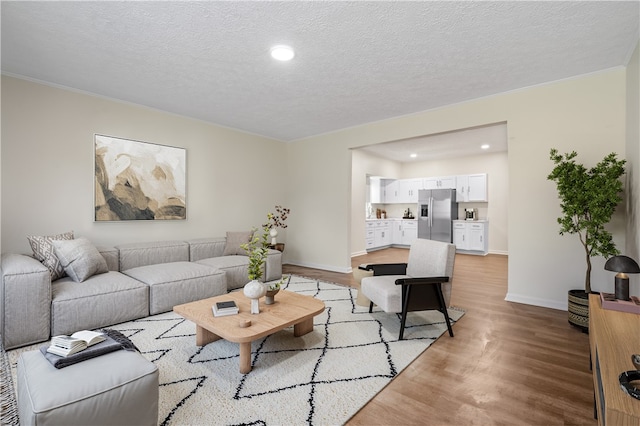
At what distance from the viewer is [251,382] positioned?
79.0 inches

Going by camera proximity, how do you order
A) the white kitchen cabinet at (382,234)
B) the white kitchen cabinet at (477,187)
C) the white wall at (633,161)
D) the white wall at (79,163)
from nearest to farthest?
the white wall at (633,161)
the white wall at (79,163)
the white kitchen cabinet at (477,187)
the white kitchen cabinet at (382,234)

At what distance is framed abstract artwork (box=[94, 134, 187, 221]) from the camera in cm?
391

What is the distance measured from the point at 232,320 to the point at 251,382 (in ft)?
1.51

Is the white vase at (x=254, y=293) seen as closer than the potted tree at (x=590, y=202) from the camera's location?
Yes

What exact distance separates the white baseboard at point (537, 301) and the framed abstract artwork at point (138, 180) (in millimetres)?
4714

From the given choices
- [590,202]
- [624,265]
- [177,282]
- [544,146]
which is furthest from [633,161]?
[177,282]

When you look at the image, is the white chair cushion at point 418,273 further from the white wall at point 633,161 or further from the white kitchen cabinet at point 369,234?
the white kitchen cabinet at point 369,234

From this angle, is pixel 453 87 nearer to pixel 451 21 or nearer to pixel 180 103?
pixel 451 21

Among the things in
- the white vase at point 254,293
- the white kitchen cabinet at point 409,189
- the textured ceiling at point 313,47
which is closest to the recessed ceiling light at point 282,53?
the textured ceiling at point 313,47

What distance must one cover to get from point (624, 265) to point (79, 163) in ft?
17.6

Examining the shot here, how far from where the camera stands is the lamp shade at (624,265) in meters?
1.96

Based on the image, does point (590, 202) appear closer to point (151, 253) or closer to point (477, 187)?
point (151, 253)

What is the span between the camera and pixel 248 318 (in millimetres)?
2299

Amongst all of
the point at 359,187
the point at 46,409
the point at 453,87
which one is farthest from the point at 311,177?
the point at 46,409
